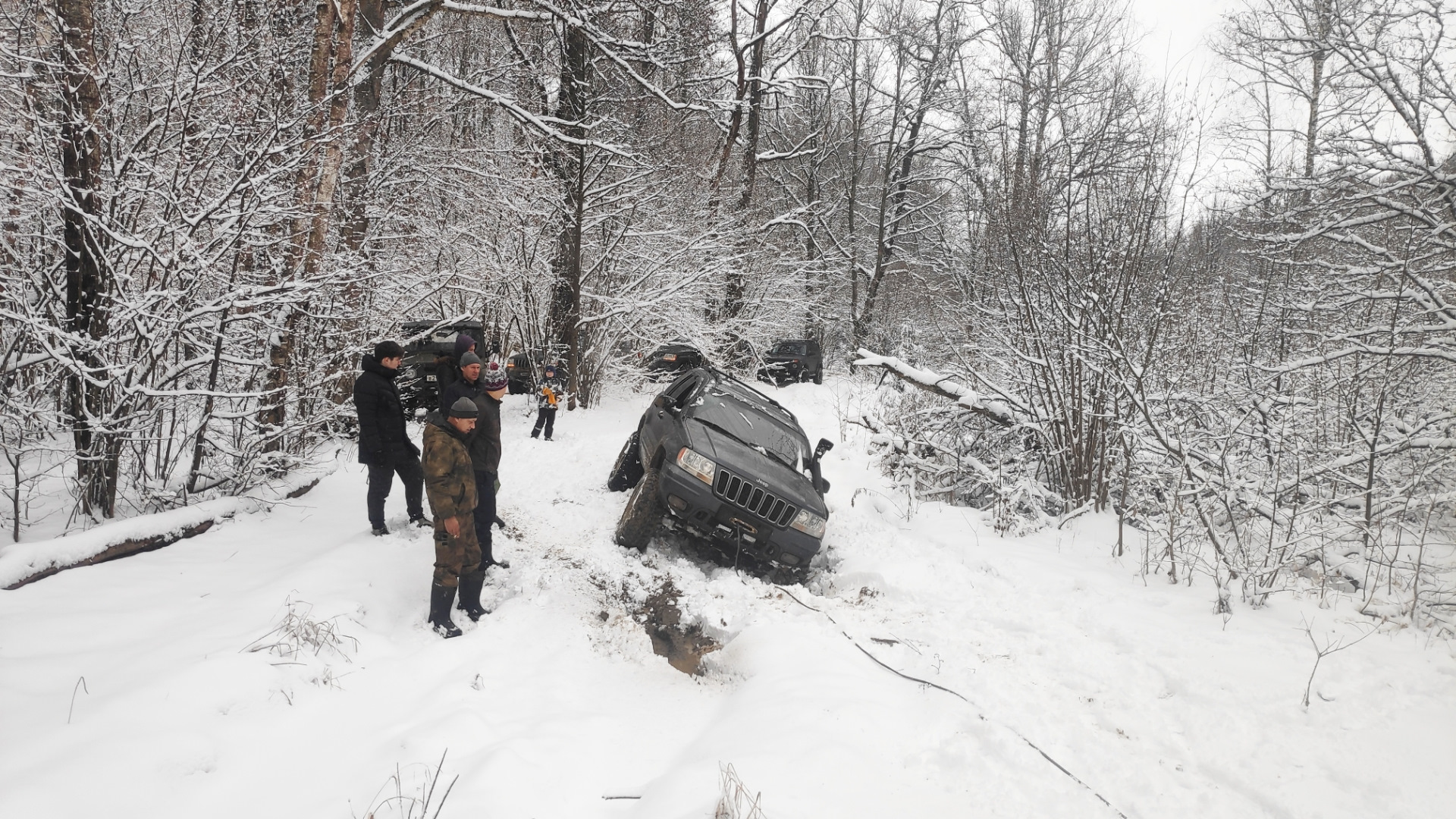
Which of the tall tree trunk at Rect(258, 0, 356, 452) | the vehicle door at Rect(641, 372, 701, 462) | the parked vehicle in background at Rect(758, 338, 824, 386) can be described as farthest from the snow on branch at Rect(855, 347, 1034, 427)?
the parked vehicle in background at Rect(758, 338, 824, 386)

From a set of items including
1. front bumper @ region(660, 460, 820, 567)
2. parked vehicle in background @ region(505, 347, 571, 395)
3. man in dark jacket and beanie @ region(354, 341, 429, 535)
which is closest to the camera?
front bumper @ region(660, 460, 820, 567)

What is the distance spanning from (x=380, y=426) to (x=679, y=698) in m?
3.51

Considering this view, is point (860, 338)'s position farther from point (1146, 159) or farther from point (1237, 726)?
point (1237, 726)

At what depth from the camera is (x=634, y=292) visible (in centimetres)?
1360

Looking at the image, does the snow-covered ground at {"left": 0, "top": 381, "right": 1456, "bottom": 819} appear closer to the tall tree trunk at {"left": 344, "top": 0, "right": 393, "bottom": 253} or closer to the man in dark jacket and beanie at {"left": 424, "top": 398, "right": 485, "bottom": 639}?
the man in dark jacket and beanie at {"left": 424, "top": 398, "right": 485, "bottom": 639}

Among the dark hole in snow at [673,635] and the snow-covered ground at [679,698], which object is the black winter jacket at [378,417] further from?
the dark hole in snow at [673,635]

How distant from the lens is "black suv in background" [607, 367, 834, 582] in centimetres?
552

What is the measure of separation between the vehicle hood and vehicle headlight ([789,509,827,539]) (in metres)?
0.05

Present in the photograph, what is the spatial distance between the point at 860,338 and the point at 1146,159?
1761 centimetres

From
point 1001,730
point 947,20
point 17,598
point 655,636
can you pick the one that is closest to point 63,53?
point 17,598

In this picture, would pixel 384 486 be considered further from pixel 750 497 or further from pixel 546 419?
pixel 546 419

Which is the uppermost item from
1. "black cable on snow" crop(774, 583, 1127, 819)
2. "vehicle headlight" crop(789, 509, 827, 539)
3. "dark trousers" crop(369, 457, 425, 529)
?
"dark trousers" crop(369, 457, 425, 529)

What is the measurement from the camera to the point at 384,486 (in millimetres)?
5637

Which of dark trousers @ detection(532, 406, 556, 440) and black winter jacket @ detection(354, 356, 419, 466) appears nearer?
black winter jacket @ detection(354, 356, 419, 466)
